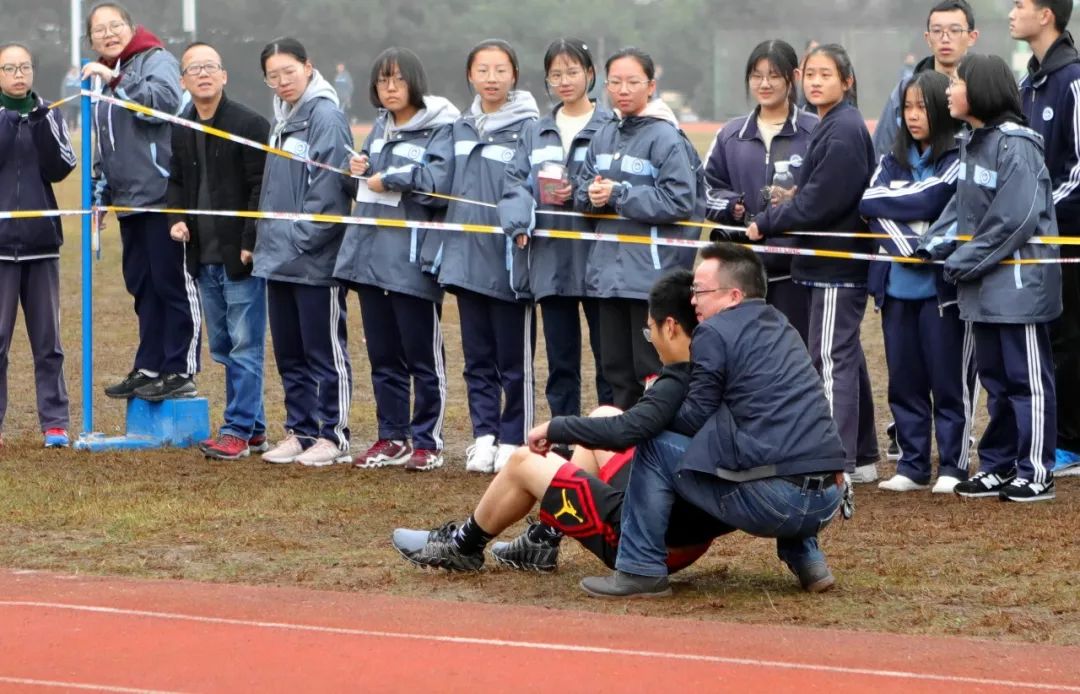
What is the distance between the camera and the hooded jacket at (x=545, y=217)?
8.66m

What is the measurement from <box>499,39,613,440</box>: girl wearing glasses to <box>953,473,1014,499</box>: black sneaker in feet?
5.89

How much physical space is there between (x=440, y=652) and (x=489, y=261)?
151 inches

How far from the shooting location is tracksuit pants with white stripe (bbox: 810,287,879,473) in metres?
8.30

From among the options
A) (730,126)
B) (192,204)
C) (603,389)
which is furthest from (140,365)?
(730,126)

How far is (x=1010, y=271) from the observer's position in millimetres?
7777

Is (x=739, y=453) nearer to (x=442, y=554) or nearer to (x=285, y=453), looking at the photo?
(x=442, y=554)

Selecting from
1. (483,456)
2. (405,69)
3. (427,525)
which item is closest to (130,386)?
(483,456)

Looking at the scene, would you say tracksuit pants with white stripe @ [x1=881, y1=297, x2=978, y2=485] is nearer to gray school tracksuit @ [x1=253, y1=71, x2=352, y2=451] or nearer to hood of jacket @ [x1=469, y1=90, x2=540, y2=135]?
hood of jacket @ [x1=469, y1=90, x2=540, y2=135]

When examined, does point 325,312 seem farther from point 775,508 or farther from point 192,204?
point 775,508

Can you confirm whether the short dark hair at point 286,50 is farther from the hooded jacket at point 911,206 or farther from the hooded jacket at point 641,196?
the hooded jacket at point 911,206

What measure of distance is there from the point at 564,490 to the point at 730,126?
3303 mm

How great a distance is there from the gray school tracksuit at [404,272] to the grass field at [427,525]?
0.42 meters

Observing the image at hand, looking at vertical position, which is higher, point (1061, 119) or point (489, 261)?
point (1061, 119)

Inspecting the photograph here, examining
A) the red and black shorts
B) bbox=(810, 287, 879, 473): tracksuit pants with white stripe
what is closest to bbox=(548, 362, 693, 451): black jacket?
the red and black shorts
